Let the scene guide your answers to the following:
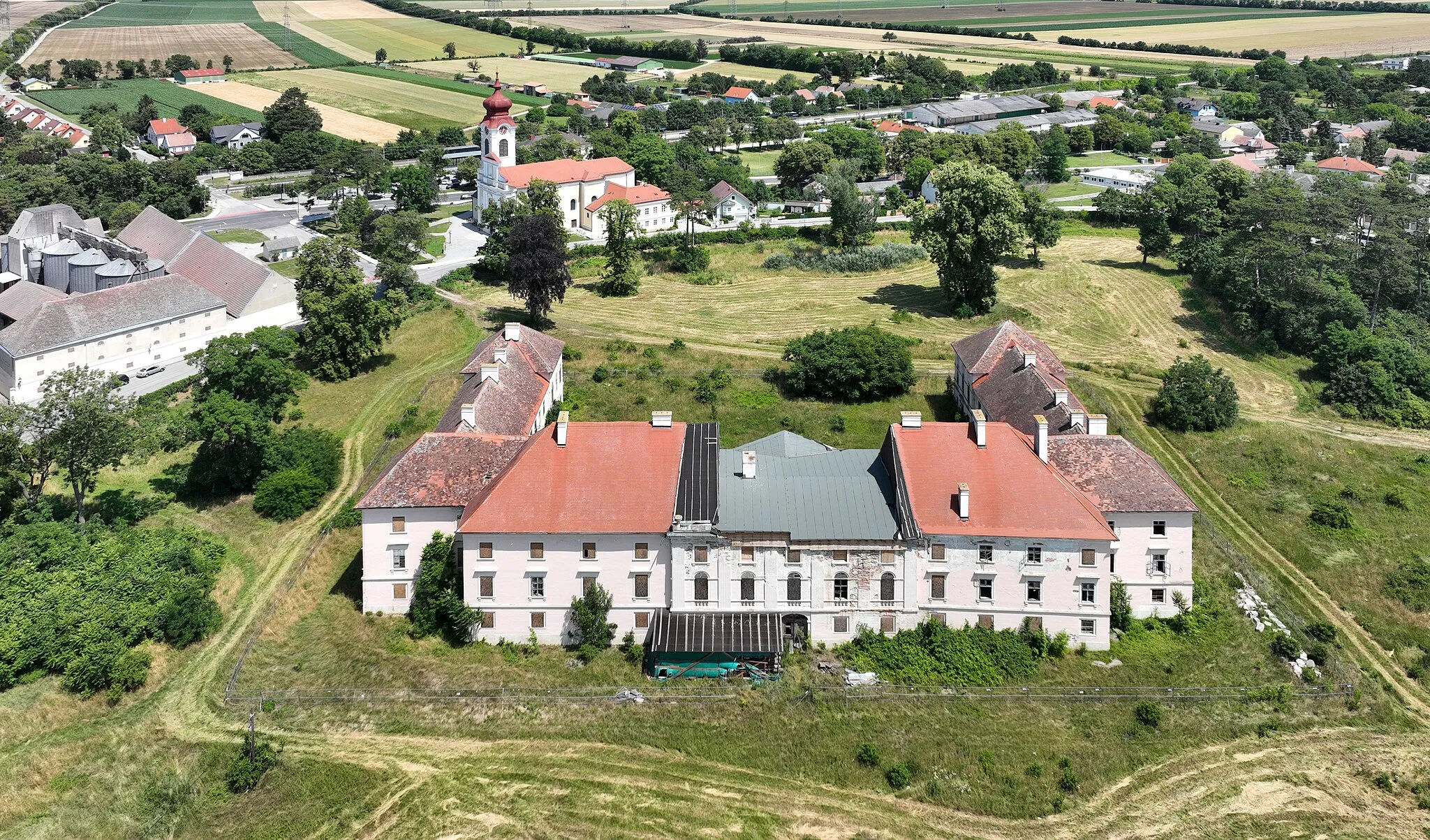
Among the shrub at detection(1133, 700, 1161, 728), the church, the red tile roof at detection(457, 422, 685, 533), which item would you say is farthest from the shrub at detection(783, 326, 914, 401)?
the church

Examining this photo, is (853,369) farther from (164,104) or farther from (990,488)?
(164,104)

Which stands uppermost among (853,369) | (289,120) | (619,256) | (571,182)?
(289,120)

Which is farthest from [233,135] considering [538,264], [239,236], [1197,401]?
[1197,401]

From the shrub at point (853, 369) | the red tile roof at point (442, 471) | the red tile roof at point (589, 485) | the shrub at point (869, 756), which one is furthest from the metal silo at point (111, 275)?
the shrub at point (869, 756)

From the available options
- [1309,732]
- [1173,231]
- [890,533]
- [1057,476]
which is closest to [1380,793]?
[1309,732]

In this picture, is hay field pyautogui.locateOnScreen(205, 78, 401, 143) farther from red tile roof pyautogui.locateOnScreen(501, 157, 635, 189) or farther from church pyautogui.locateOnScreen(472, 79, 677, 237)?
red tile roof pyautogui.locateOnScreen(501, 157, 635, 189)

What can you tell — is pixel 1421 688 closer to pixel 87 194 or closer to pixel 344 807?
pixel 344 807
